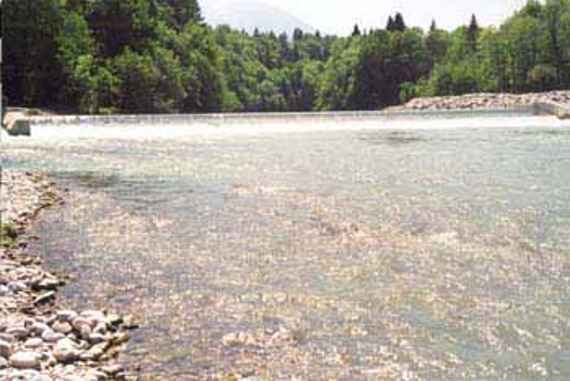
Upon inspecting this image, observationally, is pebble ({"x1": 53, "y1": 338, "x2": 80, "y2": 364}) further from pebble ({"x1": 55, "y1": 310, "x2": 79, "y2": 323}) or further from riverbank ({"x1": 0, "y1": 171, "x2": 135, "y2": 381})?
pebble ({"x1": 55, "y1": 310, "x2": 79, "y2": 323})

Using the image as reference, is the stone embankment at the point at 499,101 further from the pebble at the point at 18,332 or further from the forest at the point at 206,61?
the pebble at the point at 18,332

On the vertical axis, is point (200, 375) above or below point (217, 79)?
below

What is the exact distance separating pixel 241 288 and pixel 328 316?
6.71 ft

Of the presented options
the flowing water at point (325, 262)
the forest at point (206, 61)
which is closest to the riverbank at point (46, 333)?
the flowing water at point (325, 262)

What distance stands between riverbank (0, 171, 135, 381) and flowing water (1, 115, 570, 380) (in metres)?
0.40

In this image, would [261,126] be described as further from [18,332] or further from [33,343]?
[33,343]

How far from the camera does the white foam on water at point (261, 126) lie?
45688 millimetres

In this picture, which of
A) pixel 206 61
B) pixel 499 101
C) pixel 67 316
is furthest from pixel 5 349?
pixel 206 61

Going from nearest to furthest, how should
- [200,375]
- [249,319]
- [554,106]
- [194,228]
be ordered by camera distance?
[200,375] → [249,319] → [194,228] → [554,106]

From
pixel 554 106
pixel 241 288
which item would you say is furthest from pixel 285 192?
pixel 554 106

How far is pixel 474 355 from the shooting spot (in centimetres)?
1051

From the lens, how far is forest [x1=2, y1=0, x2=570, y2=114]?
70.2 meters

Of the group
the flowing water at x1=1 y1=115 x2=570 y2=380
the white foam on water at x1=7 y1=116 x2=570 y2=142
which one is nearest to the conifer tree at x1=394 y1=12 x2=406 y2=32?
the white foam on water at x1=7 y1=116 x2=570 y2=142

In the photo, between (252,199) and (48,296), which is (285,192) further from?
(48,296)
